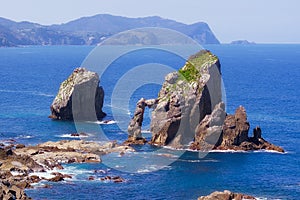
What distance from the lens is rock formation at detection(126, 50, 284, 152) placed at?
12775 cm

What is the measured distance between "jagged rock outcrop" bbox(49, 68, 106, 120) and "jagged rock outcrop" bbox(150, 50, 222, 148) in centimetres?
2808

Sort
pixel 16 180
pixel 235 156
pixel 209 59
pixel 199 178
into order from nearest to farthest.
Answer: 1. pixel 16 180
2. pixel 199 178
3. pixel 235 156
4. pixel 209 59

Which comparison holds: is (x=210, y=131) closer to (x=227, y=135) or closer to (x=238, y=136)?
(x=227, y=135)

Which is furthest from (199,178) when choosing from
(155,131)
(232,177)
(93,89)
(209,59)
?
(93,89)

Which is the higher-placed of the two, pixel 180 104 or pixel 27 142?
pixel 180 104

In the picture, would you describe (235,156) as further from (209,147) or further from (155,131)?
(155,131)

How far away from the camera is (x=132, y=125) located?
135750mm

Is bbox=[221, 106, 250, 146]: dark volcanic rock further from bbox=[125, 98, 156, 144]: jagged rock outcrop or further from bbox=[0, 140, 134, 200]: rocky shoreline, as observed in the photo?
bbox=[0, 140, 134, 200]: rocky shoreline

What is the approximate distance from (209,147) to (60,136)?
36209 mm

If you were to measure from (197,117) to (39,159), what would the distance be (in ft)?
127

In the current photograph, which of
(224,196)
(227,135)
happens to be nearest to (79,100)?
(227,135)

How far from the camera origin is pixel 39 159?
11312cm

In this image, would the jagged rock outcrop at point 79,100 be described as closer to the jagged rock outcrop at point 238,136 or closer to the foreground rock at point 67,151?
the foreground rock at point 67,151

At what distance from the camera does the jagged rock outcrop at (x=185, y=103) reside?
131500mm
